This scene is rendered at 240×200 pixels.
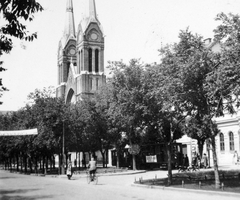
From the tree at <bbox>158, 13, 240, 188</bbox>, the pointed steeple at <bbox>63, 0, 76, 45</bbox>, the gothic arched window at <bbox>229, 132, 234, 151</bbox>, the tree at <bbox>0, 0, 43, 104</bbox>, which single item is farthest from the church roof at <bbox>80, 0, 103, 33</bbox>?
the tree at <bbox>0, 0, 43, 104</bbox>

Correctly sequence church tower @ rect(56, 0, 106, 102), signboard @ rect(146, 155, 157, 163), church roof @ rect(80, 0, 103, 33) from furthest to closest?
church roof @ rect(80, 0, 103, 33)
church tower @ rect(56, 0, 106, 102)
signboard @ rect(146, 155, 157, 163)

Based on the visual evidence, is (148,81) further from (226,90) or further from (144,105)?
(226,90)

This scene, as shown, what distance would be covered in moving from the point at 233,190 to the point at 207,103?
15.2 feet

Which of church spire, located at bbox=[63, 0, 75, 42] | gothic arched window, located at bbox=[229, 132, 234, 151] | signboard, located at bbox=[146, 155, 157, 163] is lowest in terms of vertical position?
signboard, located at bbox=[146, 155, 157, 163]

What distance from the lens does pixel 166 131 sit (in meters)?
23.5

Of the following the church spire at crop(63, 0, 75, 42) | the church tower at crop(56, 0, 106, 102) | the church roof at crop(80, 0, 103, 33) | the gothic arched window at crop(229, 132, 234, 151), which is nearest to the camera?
the gothic arched window at crop(229, 132, 234, 151)

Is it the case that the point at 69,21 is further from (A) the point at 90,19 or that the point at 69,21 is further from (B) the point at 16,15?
(B) the point at 16,15

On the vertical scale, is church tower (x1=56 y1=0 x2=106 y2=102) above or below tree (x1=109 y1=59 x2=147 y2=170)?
above

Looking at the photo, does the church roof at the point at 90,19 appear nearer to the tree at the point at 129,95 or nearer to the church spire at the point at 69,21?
the church spire at the point at 69,21

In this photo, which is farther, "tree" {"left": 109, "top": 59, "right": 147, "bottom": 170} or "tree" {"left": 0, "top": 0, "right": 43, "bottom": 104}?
"tree" {"left": 109, "top": 59, "right": 147, "bottom": 170}

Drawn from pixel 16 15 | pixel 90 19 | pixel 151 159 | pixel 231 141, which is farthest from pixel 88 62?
pixel 16 15

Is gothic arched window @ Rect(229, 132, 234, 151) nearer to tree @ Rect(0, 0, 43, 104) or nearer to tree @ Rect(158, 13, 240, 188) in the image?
tree @ Rect(158, 13, 240, 188)

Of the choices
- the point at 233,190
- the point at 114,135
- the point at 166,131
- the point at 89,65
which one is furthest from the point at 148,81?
the point at 89,65

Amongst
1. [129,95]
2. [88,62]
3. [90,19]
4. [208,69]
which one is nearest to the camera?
[208,69]
